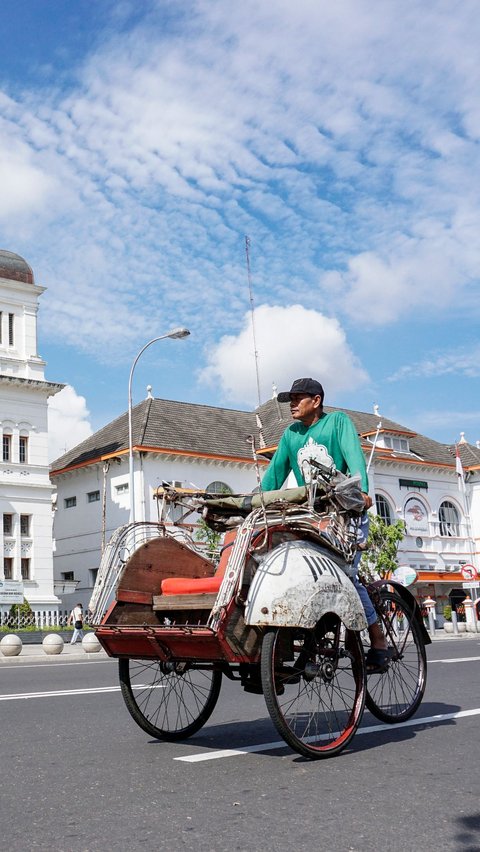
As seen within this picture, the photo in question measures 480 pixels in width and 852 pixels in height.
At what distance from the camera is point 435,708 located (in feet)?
22.4

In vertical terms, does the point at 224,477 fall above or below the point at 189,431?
below

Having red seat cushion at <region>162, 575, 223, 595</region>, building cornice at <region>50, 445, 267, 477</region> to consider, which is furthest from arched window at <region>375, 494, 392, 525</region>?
red seat cushion at <region>162, 575, 223, 595</region>

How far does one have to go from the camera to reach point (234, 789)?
3.97 meters

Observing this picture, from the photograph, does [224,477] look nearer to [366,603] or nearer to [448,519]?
[448,519]

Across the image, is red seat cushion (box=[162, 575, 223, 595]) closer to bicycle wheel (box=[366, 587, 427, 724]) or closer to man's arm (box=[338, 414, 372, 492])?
man's arm (box=[338, 414, 372, 492])

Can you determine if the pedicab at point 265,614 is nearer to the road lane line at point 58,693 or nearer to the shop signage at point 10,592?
the road lane line at point 58,693

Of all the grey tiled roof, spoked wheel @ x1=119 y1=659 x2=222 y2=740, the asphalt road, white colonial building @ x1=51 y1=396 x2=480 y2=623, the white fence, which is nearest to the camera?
the asphalt road

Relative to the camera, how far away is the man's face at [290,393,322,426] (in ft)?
18.5

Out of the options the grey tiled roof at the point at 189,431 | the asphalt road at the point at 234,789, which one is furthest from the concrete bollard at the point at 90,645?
the grey tiled roof at the point at 189,431

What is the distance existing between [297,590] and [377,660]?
1.25 meters

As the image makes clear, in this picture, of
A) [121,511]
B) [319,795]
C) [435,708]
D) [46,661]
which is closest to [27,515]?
[121,511]

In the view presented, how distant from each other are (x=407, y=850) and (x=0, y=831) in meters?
1.55

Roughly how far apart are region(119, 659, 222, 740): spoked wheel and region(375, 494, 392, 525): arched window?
4557cm

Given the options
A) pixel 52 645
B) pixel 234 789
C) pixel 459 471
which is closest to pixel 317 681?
pixel 234 789
